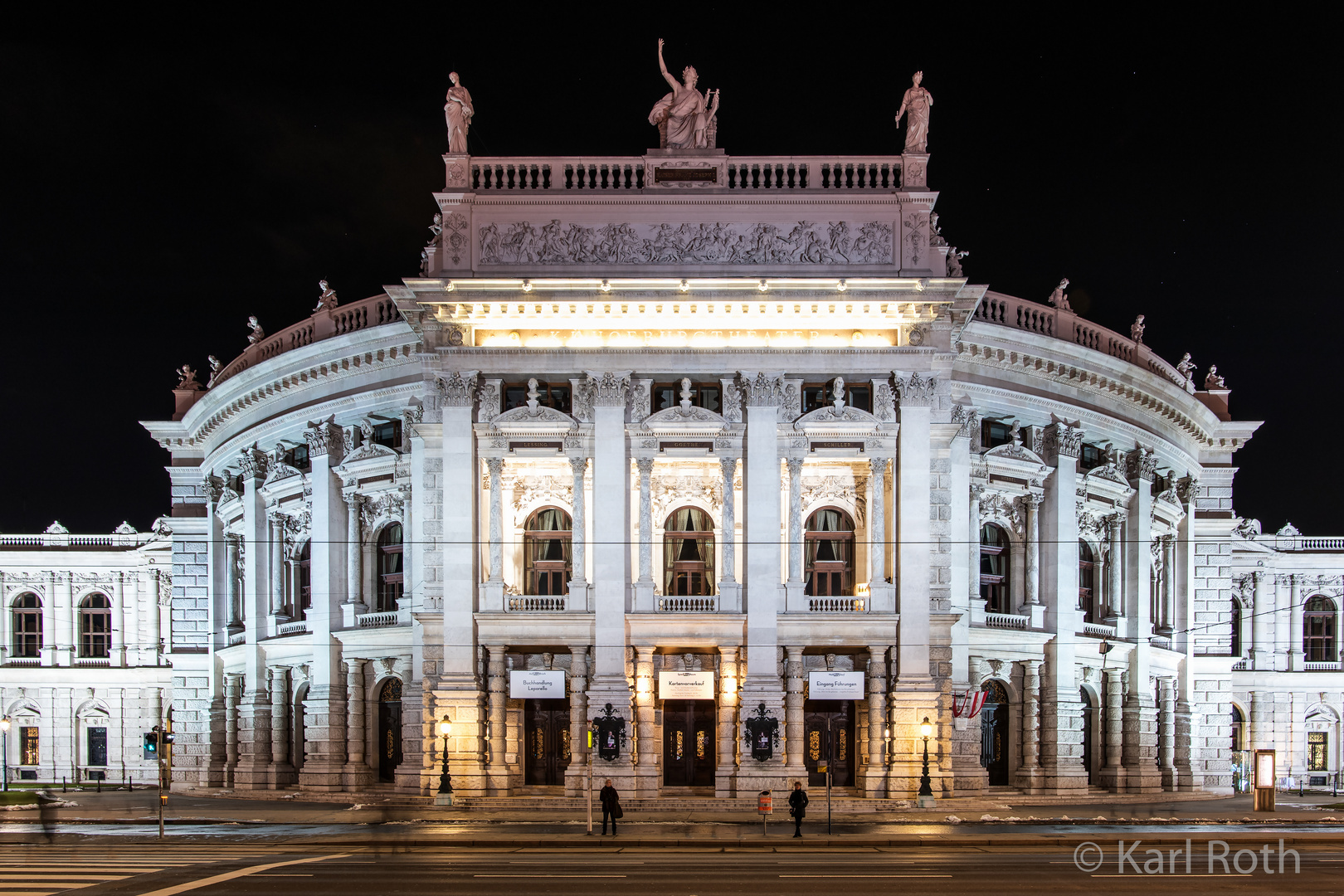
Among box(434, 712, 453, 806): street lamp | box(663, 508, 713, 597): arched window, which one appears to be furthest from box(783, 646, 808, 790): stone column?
box(434, 712, 453, 806): street lamp

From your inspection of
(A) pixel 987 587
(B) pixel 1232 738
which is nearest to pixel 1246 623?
(B) pixel 1232 738

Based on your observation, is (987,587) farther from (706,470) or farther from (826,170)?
(826,170)

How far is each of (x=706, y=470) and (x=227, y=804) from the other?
67.6 ft

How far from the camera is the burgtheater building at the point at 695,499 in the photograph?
4491 centimetres

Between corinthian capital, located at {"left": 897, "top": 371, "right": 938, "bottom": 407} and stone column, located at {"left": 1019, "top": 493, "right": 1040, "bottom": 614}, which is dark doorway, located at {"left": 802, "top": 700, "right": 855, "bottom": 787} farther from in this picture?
corinthian capital, located at {"left": 897, "top": 371, "right": 938, "bottom": 407}

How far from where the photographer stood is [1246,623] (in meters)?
64.8

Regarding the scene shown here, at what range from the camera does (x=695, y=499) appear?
47219mm

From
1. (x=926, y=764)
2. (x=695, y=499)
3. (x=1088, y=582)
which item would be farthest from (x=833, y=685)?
(x=1088, y=582)

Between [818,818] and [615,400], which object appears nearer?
[818,818]

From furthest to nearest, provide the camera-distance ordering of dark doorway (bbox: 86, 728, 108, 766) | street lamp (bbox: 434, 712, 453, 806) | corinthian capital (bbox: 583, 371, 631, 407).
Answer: dark doorway (bbox: 86, 728, 108, 766) < corinthian capital (bbox: 583, 371, 631, 407) < street lamp (bbox: 434, 712, 453, 806)

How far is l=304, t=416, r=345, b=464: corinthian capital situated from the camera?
170 feet

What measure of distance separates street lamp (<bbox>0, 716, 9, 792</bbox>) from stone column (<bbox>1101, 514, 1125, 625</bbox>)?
46.9 meters

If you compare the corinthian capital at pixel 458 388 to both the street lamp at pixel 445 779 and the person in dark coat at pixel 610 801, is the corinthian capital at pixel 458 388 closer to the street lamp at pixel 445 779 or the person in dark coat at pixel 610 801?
the street lamp at pixel 445 779

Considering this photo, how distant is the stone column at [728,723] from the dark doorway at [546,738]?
556 cm
